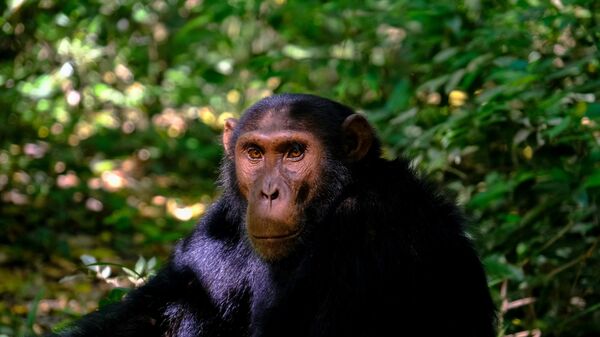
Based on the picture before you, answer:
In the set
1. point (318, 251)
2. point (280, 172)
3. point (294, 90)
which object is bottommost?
point (318, 251)

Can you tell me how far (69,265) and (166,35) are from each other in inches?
203

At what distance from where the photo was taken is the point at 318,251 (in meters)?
4.62

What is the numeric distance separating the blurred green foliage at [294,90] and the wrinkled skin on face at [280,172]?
0.81 metres

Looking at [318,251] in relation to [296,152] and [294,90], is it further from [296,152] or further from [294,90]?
Result: [294,90]

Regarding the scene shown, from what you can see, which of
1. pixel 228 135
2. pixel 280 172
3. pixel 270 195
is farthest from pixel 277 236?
pixel 228 135

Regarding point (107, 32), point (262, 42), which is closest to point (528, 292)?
point (107, 32)

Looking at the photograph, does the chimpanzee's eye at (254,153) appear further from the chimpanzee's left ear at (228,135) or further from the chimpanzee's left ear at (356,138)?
the chimpanzee's left ear at (356,138)

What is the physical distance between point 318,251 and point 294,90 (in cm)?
424

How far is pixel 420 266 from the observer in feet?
15.0

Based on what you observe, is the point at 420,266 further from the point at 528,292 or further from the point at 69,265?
the point at 69,265

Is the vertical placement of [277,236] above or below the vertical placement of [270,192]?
below

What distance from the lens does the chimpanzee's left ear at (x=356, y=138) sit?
497cm

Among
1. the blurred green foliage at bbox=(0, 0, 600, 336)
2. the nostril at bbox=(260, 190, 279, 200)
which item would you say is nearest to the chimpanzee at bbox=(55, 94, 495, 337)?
the nostril at bbox=(260, 190, 279, 200)

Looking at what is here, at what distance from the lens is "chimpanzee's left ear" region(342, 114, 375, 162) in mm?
4973
